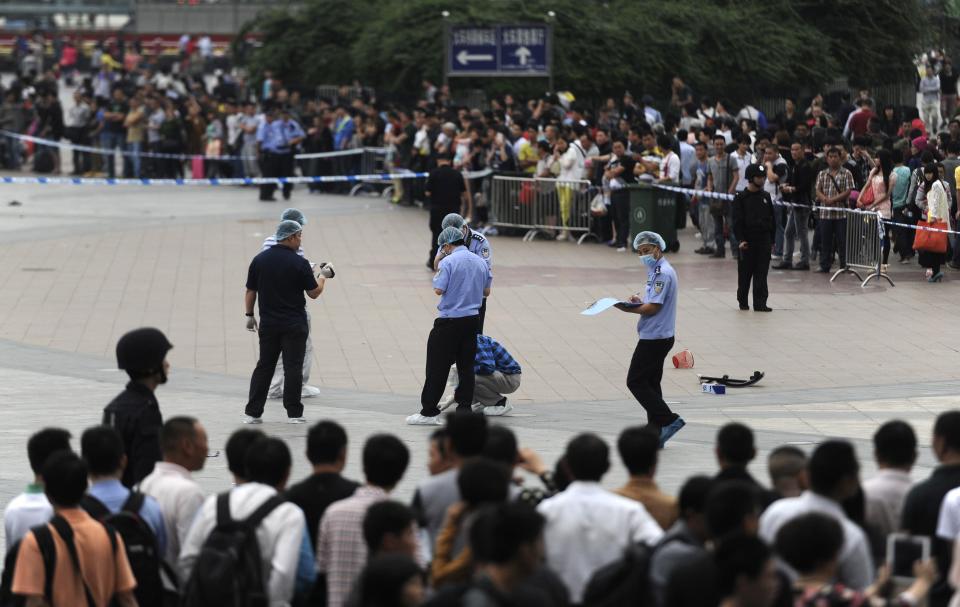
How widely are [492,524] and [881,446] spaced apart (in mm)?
2051

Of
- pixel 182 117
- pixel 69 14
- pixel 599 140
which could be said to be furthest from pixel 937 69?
pixel 69 14

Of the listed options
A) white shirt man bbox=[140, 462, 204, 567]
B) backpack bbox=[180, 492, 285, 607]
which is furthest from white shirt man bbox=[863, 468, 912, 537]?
white shirt man bbox=[140, 462, 204, 567]

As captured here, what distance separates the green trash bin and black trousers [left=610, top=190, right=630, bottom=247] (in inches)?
10.8

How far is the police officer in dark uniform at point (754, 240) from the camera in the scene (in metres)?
18.9

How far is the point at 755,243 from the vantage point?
18.9 metres

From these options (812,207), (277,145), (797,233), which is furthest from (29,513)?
(277,145)

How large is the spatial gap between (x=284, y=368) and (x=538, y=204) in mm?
12787

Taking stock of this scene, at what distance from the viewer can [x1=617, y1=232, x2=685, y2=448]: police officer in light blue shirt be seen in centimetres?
1252

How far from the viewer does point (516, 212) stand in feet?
85.8

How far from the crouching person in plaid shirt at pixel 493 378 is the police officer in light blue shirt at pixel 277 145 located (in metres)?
17.5

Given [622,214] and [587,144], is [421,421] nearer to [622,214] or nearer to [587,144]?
[622,214]

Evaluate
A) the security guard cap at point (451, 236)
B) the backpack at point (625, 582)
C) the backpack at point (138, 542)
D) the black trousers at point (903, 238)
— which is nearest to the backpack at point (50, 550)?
the backpack at point (138, 542)

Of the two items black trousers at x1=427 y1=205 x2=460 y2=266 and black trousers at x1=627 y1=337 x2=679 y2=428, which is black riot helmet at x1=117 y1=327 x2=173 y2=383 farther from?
black trousers at x1=427 y1=205 x2=460 y2=266

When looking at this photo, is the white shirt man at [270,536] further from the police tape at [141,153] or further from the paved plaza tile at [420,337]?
the police tape at [141,153]
